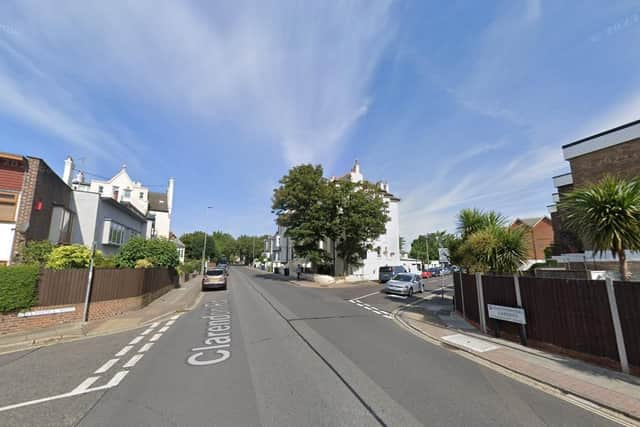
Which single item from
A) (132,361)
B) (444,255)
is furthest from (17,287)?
(444,255)

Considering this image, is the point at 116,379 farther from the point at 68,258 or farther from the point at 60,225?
the point at 60,225

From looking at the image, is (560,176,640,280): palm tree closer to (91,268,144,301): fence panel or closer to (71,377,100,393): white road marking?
(71,377,100,393): white road marking

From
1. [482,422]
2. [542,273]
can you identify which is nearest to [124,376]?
A: [482,422]

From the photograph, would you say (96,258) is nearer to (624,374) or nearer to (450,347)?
(450,347)

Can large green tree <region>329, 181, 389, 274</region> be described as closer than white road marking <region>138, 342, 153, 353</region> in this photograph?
No

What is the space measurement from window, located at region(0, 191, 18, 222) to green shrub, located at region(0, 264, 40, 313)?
415 centimetres

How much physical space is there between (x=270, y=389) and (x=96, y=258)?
12384mm

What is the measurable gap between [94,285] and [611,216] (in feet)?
54.2

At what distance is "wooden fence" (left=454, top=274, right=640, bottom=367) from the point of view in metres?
5.31

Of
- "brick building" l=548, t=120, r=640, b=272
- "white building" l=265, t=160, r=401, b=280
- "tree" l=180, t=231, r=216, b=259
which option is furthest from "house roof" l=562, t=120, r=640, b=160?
"tree" l=180, t=231, r=216, b=259

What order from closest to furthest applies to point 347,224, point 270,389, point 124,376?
1. point 270,389
2. point 124,376
3. point 347,224

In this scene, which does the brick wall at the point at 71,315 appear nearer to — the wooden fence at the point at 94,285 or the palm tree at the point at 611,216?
the wooden fence at the point at 94,285

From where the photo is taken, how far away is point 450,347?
7.48m

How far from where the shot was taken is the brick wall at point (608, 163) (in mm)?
13922
